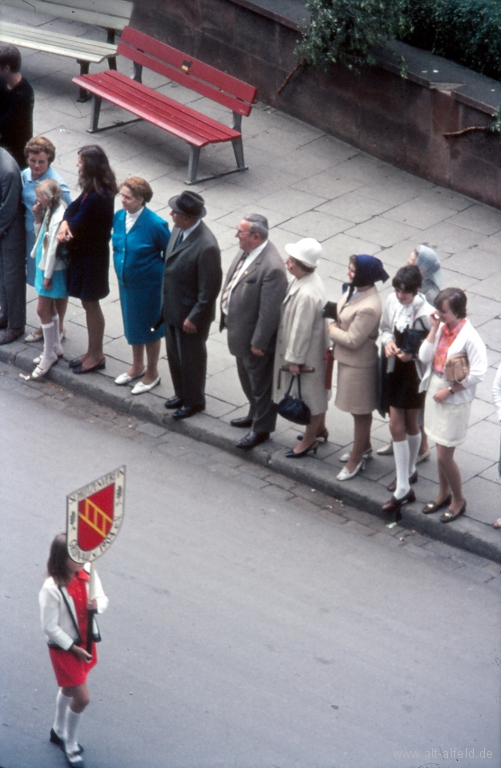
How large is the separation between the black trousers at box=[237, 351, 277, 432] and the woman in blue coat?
93 centimetres

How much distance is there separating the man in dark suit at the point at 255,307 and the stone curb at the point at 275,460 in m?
0.34

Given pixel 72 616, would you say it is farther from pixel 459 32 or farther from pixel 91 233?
pixel 459 32

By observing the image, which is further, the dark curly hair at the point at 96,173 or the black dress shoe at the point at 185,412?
the black dress shoe at the point at 185,412

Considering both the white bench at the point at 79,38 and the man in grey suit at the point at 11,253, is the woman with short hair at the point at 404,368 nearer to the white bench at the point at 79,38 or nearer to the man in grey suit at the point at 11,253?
the man in grey suit at the point at 11,253

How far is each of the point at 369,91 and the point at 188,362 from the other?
525 cm

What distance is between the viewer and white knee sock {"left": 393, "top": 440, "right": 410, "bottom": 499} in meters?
7.92

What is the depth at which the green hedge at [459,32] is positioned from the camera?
12.7 m

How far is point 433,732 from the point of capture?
6.16 meters

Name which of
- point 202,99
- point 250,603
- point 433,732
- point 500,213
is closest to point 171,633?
point 250,603

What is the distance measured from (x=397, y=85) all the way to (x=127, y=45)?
3.57 m

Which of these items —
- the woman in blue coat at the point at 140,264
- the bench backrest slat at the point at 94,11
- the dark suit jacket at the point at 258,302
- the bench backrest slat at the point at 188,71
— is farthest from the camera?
the bench backrest slat at the point at 94,11

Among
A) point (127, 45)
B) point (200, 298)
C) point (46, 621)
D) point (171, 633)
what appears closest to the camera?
Result: point (46, 621)

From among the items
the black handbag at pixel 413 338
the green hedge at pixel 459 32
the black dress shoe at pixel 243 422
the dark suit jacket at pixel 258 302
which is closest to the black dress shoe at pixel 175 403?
the black dress shoe at pixel 243 422

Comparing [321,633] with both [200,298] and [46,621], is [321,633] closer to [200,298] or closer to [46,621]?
[46,621]
